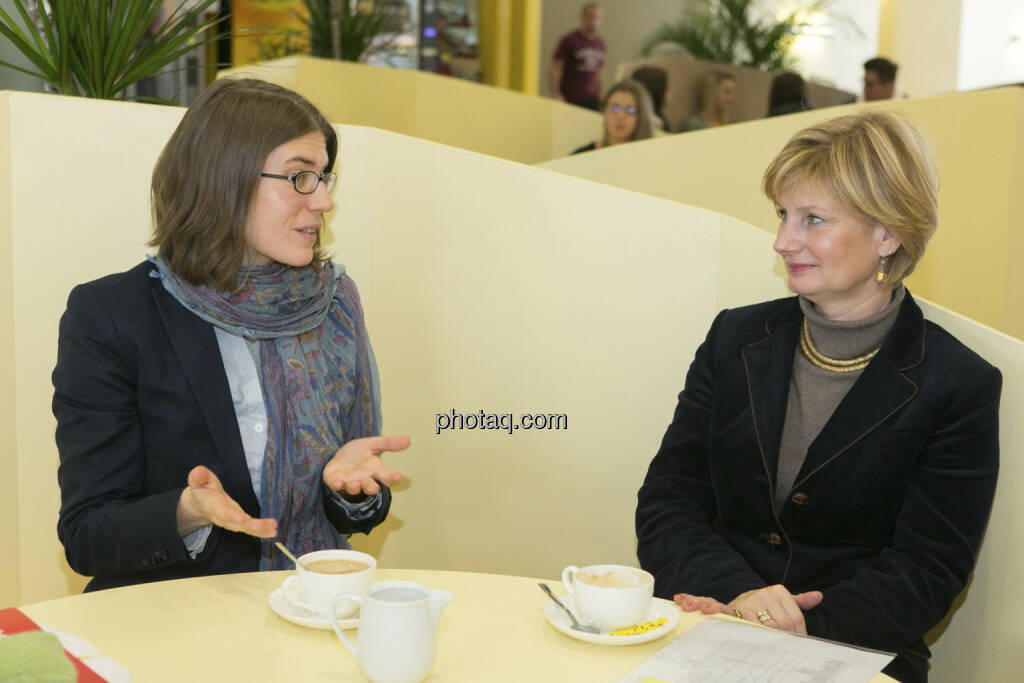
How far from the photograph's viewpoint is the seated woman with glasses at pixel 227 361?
68.7 inches

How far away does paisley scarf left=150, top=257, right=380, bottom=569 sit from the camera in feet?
6.15

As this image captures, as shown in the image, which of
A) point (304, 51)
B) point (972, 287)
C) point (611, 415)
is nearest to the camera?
point (611, 415)

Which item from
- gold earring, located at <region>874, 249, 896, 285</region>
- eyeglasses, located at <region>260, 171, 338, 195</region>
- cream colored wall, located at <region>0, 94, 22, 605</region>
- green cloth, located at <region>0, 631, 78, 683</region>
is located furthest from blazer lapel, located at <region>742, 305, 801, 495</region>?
cream colored wall, located at <region>0, 94, 22, 605</region>

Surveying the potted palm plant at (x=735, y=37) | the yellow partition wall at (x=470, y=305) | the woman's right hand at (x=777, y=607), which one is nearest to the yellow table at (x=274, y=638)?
the woman's right hand at (x=777, y=607)

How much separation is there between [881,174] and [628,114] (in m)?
3.80

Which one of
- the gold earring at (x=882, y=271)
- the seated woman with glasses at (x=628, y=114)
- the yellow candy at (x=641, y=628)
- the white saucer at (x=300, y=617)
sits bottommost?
the yellow candy at (x=641, y=628)

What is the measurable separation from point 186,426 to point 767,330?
1153 millimetres

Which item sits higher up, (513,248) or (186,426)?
(513,248)

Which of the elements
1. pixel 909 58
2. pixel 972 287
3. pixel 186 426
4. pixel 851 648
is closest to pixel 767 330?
pixel 851 648

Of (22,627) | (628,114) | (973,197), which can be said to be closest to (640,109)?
(628,114)

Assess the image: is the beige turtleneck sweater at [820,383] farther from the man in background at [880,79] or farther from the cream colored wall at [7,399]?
the man in background at [880,79]

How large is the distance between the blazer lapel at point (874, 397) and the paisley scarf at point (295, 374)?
91cm

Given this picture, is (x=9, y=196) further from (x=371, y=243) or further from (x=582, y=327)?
(x=582, y=327)

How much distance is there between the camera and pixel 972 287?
3.62 meters
